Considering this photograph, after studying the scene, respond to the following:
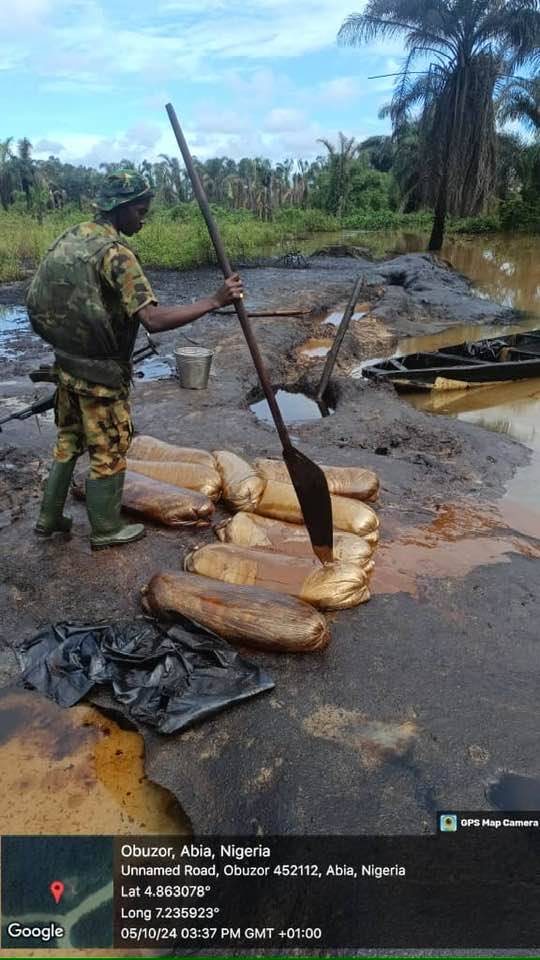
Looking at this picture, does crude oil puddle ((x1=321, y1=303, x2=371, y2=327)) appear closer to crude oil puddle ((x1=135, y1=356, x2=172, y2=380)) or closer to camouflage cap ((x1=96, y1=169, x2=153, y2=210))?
crude oil puddle ((x1=135, y1=356, x2=172, y2=380))

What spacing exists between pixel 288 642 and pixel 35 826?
1.24 metres

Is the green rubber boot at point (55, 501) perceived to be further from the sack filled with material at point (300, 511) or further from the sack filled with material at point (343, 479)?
the sack filled with material at point (343, 479)

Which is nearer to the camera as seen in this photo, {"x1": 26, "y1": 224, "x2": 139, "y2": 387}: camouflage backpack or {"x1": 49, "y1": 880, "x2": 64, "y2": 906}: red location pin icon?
{"x1": 49, "y1": 880, "x2": 64, "y2": 906}: red location pin icon

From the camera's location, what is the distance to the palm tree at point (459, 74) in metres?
18.5

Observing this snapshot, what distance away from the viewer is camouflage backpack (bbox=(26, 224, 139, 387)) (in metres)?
2.99

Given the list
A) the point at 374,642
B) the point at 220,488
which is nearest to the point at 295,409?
the point at 220,488

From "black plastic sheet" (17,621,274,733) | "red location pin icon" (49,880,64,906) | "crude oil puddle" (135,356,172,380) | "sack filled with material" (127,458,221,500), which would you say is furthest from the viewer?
"crude oil puddle" (135,356,172,380)

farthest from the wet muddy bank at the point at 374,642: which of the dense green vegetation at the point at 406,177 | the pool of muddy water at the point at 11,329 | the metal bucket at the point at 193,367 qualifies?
the dense green vegetation at the point at 406,177

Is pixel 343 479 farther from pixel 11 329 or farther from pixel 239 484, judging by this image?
pixel 11 329

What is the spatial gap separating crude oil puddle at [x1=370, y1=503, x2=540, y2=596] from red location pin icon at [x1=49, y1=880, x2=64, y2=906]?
2.06 metres

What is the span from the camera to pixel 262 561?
3.24 meters

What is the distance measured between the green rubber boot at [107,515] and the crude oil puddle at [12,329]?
6119 mm

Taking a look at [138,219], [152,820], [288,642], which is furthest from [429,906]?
[138,219]

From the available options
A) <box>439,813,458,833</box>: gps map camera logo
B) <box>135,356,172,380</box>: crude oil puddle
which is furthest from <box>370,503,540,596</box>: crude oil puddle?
<box>135,356,172,380</box>: crude oil puddle
